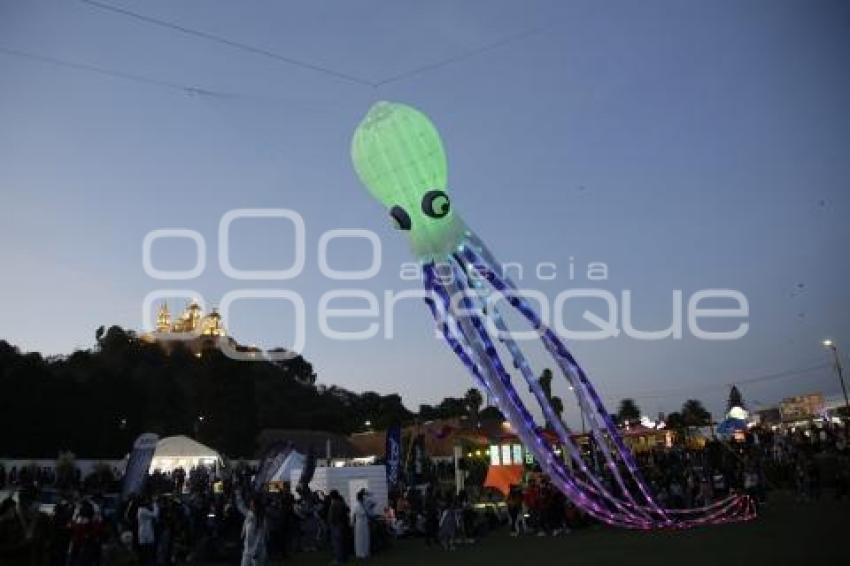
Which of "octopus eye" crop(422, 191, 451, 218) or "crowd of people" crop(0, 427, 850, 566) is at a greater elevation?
A: "octopus eye" crop(422, 191, 451, 218)

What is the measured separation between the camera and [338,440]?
54.8 m

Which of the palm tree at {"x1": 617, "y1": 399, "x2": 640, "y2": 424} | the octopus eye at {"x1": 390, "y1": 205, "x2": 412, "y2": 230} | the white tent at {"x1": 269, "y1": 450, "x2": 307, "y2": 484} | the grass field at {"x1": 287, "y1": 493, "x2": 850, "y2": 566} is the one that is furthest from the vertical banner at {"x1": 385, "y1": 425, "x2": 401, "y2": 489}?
the palm tree at {"x1": 617, "y1": 399, "x2": 640, "y2": 424}

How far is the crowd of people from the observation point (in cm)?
1373

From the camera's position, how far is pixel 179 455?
34.3 m

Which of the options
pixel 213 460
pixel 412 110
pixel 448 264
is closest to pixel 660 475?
pixel 448 264

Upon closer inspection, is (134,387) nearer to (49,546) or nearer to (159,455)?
(159,455)

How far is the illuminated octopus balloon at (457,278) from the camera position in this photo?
1446 cm

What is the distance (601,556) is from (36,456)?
40.9 meters

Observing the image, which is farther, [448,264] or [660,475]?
[660,475]

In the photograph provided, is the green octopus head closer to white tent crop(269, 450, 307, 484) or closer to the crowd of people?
the crowd of people

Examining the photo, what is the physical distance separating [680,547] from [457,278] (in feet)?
23.3

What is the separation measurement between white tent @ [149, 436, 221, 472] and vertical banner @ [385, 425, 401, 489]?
39.7 feet

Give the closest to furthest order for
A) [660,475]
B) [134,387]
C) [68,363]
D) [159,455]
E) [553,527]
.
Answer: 1. [553,527]
2. [660,475]
3. [159,455]
4. [134,387]
5. [68,363]

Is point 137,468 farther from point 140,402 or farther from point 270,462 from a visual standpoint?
point 140,402
